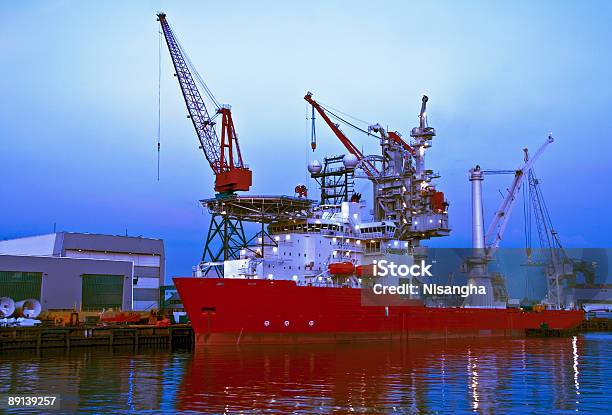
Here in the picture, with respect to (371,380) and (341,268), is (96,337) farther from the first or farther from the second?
(371,380)

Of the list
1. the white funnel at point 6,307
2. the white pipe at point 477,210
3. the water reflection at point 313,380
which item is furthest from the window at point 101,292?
the white pipe at point 477,210

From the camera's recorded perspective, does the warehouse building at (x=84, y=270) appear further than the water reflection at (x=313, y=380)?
Yes

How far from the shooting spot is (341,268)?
137 ft

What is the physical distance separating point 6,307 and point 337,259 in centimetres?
2268

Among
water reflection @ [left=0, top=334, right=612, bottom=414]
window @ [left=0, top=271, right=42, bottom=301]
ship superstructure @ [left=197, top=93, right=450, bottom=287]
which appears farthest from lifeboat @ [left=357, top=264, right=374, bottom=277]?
window @ [left=0, top=271, right=42, bottom=301]

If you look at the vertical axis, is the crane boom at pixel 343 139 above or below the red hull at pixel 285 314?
above

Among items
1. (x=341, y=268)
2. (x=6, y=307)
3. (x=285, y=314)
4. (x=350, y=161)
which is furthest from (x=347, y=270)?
(x=6, y=307)

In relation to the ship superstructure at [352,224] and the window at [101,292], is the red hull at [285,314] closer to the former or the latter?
the ship superstructure at [352,224]

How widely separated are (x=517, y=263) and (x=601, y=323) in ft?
60.2

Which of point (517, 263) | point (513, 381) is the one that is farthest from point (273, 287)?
point (517, 263)

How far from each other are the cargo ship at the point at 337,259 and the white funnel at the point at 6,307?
45.8 ft

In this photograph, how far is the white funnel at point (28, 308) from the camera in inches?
1877

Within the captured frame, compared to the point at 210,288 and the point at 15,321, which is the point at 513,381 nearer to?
the point at 210,288

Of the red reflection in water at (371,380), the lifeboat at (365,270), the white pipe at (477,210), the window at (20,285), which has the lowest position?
the red reflection in water at (371,380)
